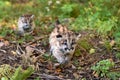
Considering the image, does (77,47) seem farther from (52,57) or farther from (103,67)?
(103,67)

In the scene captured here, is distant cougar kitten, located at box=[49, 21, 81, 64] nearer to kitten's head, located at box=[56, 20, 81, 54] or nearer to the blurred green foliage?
kitten's head, located at box=[56, 20, 81, 54]

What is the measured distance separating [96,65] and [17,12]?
5.38 meters

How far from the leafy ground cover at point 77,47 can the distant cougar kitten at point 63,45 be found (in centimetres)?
19

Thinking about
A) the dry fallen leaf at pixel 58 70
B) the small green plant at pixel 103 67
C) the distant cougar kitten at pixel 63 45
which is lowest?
the dry fallen leaf at pixel 58 70

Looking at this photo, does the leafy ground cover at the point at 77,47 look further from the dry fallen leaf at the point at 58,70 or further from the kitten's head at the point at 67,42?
the kitten's head at the point at 67,42

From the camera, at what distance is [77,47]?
9.12 meters

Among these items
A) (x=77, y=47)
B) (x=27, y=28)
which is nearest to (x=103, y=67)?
(x=77, y=47)

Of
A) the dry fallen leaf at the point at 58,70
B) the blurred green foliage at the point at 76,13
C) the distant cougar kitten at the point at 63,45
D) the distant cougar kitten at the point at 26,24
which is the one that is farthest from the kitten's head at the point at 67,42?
the distant cougar kitten at the point at 26,24

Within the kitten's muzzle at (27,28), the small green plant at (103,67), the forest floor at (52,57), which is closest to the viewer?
the small green plant at (103,67)

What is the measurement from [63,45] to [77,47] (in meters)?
0.85

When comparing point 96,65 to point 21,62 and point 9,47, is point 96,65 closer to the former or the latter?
point 21,62

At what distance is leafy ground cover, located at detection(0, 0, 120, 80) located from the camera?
8055 mm

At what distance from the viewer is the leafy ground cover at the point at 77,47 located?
8.05 meters

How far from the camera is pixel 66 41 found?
8250 mm
